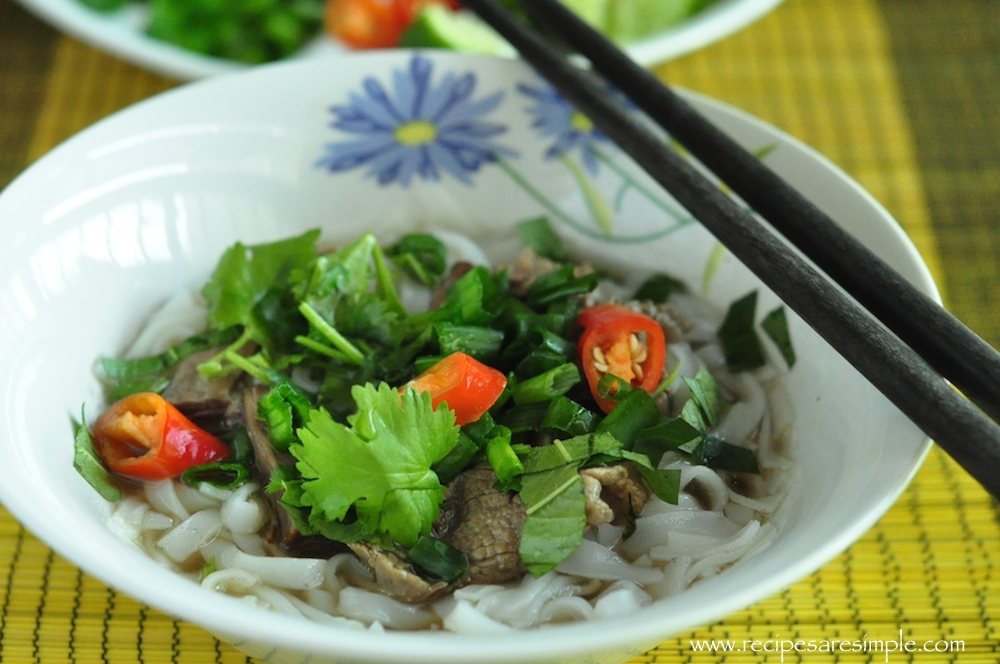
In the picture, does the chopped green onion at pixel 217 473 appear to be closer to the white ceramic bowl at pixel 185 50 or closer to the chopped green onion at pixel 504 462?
the chopped green onion at pixel 504 462

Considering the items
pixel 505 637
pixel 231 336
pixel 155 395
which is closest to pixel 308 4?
pixel 231 336

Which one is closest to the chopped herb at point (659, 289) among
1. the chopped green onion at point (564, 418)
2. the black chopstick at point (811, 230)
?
the black chopstick at point (811, 230)

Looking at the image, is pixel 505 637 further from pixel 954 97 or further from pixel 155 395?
pixel 954 97

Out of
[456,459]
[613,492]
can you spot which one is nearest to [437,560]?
[456,459]

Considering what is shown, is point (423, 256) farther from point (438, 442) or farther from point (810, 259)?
point (810, 259)

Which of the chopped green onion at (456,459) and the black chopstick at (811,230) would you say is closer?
the black chopstick at (811,230)

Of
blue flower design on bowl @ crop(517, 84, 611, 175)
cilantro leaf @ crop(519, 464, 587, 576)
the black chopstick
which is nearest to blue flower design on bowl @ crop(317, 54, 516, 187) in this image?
blue flower design on bowl @ crop(517, 84, 611, 175)

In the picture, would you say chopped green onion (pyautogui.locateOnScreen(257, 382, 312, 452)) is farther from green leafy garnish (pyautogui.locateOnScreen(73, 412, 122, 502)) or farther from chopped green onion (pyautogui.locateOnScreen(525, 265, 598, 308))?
chopped green onion (pyautogui.locateOnScreen(525, 265, 598, 308))

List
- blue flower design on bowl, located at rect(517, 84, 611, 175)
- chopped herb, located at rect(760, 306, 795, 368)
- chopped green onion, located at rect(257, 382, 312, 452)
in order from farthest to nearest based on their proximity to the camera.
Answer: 1. blue flower design on bowl, located at rect(517, 84, 611, 175)
2. chopped herb, located at rect(760, 306, 795, 368)
3. chopped green onion, located at rect(257, 382, 312, 452)

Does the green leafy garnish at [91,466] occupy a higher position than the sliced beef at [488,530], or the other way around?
the sliced beef at [488,530]
